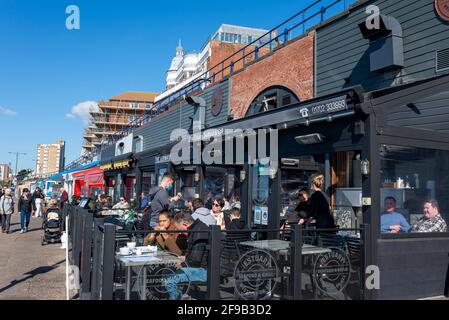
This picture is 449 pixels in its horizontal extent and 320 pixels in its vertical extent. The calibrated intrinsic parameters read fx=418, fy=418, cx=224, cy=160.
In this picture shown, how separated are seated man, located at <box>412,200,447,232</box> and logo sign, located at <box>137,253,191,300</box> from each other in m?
3.75

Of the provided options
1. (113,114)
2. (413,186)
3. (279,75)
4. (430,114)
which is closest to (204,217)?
(413,186)

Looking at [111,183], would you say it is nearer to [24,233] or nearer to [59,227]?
[24,233]

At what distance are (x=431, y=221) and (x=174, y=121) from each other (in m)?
16.0

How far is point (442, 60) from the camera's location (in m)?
8.12

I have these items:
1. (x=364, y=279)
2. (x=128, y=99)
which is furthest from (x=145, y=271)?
(x=128, y=99)

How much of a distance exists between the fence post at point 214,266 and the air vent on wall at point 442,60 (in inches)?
242

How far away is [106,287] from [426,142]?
16.7 ft

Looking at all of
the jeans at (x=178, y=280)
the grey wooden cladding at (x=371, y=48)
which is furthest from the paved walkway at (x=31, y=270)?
the grey wooden cladding at (x=371, y=48)

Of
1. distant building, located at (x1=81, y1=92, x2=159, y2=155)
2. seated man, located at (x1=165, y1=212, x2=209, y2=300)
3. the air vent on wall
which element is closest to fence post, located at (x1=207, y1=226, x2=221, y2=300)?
seated man, located at (x1=165, y1=212, x2=209, y2=300)

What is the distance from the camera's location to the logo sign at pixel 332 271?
5.26 m

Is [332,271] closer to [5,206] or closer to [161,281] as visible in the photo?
[161,281]

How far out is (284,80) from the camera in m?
13.0

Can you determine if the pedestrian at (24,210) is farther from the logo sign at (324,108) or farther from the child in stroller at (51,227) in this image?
the logo sign at (324,108)
